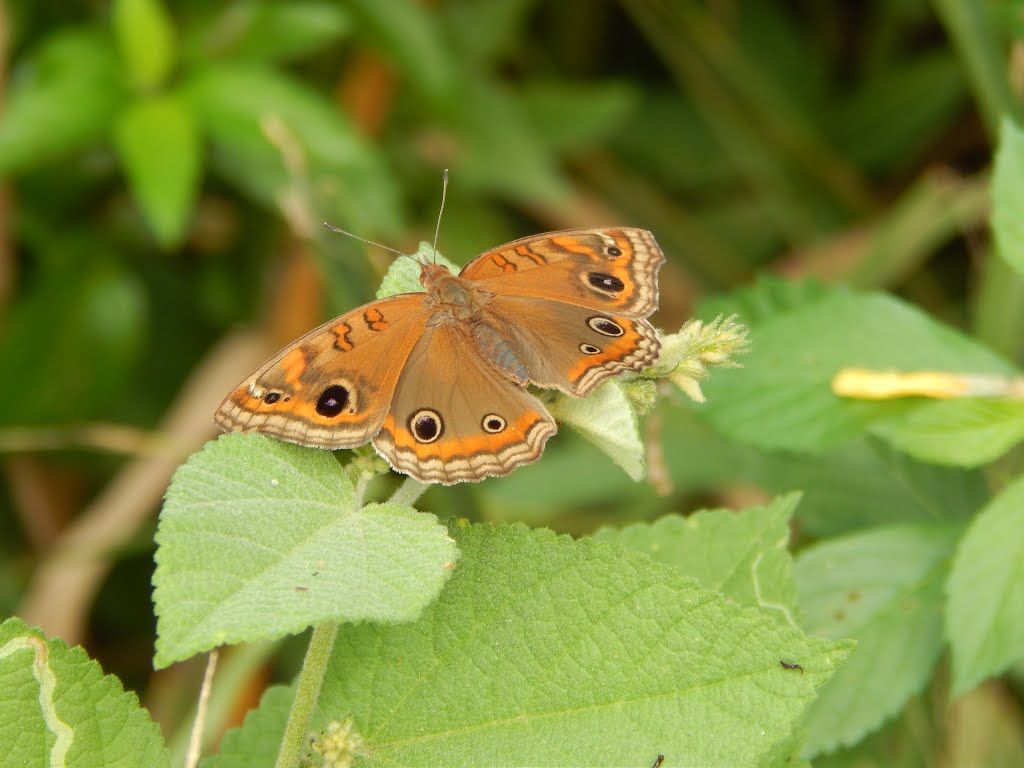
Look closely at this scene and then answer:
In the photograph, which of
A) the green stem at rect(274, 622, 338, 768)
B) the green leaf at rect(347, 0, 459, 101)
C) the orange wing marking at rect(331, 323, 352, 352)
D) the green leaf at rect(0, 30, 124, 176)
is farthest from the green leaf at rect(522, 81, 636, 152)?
the green stem at rect(274, 622, 338, 768)

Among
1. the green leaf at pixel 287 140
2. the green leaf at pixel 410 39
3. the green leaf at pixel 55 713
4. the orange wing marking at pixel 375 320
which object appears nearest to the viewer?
the green leaf at pixel 55 713

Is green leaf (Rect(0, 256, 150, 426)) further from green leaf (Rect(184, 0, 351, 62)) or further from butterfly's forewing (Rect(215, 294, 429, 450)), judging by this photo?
butterfly's forewing (Rect(215, 294, 429, 450))

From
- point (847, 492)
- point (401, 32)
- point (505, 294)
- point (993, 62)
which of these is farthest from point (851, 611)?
point (401, 32)

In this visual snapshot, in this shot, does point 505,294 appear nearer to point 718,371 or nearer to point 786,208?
point 718,371

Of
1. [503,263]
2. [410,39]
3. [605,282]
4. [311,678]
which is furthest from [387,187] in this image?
[311,678]

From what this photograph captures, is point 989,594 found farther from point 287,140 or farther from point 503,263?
point 287,140

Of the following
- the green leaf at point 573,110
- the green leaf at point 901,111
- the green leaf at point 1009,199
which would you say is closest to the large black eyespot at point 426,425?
the green leaf at point 1009,199

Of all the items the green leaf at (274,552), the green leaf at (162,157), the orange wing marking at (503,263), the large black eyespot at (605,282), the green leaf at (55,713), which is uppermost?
the green leaf at (274,552)

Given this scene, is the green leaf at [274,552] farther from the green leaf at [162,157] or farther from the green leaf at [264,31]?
the green leaf at [264,31]
